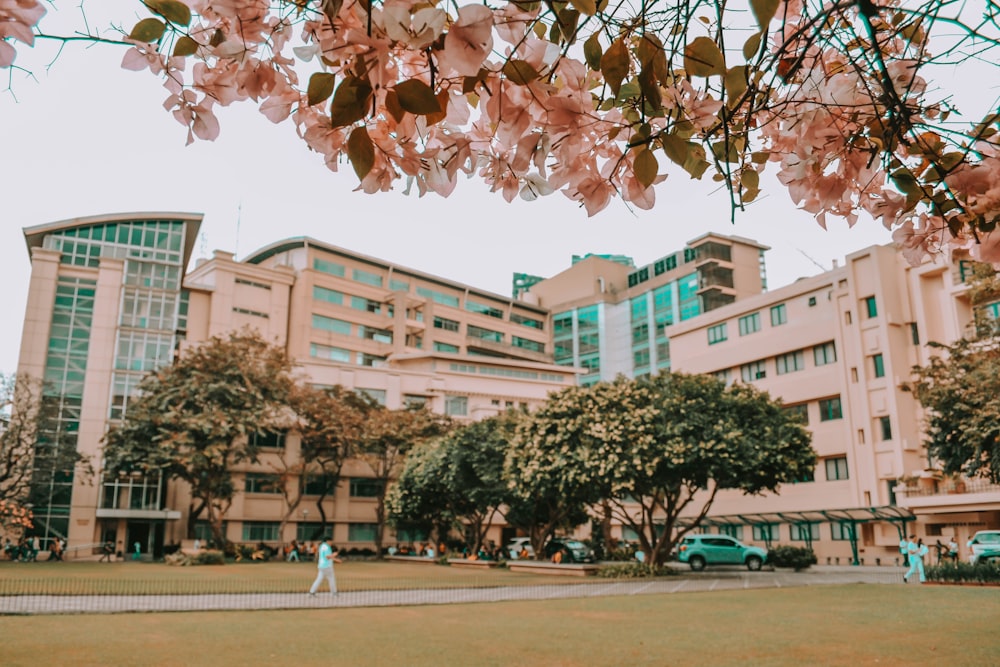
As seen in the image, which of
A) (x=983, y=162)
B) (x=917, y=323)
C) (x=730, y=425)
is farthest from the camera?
(x=917, y=323)

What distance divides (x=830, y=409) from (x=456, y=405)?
26.1 meters

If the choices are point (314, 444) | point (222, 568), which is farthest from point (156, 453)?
point (314, 444)

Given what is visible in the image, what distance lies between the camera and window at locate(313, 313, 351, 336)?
60.9 metres

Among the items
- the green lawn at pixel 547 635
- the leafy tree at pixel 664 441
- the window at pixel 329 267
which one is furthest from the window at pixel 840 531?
the window at pixel 329 267

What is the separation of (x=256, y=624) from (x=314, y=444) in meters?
32.3

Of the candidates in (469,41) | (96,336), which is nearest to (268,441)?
(96,336)

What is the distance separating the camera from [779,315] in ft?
151

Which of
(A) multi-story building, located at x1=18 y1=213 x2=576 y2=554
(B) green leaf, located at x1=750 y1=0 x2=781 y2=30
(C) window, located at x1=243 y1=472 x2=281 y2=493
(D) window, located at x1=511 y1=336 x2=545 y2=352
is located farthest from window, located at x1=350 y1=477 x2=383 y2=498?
(B) green leaf, located at x1=750 y1=0 x2=781 y2=30

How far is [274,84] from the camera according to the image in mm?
1964

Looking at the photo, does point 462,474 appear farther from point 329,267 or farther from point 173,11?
point 173,11

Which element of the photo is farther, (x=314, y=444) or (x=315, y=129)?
(x=314, y=444)

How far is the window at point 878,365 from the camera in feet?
130

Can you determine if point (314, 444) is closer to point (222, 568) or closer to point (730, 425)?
point (222, 568)

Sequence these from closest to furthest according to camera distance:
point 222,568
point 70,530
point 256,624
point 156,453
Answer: point 256,624
point 222,568
point 156,453
point 70,530
